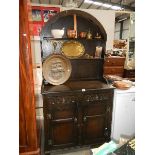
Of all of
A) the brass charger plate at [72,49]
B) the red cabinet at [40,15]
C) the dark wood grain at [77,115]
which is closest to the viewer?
the dark wood grain at [77,115]

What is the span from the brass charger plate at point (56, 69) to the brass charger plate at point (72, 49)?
19cm

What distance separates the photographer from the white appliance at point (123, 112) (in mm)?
2625

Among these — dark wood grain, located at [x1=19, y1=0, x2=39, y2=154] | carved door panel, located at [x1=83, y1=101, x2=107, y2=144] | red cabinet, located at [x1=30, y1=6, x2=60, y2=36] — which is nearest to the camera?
dark wood grain, located at [x1=19, y1=0, x2=39, y2=154]

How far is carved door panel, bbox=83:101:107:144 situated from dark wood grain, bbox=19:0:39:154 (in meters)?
0.79

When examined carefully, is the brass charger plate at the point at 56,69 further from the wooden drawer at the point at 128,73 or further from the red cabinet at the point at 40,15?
the wooden drawer at the point at 128,73

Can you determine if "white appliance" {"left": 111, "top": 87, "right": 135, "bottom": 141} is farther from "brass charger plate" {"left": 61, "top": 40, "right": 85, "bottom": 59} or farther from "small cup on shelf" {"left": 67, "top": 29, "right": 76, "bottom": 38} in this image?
"small cup on shelf" {"left": 67, "top": 29, "right": 76, "bottom": 38}

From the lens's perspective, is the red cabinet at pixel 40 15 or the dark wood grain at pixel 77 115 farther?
the red cabinet at pixel 40 15

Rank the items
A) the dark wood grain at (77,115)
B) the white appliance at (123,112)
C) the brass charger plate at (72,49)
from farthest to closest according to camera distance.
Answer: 1. the brass charger plate at (72,49)
2. the white appliance at (123,112)
3. the dark wood grain at (77,115)

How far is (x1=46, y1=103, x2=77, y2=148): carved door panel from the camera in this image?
2381mm

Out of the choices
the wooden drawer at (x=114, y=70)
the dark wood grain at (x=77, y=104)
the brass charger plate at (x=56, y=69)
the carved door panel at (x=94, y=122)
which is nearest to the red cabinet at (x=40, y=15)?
the dark wood grain at (x=77, y=104)

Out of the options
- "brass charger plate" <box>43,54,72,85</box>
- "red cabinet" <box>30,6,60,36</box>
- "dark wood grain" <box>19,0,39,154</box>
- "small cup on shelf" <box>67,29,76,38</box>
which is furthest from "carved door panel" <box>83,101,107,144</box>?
"red cabinet" <box>30,6,60,36</box>
